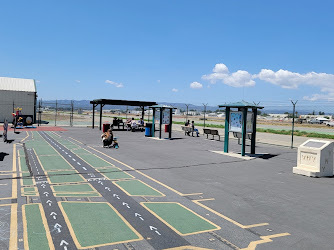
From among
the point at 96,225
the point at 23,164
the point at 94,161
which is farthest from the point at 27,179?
the point at 96,225

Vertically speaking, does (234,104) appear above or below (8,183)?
above

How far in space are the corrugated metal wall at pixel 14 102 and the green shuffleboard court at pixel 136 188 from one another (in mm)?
36714

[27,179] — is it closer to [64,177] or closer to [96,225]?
[64,177]

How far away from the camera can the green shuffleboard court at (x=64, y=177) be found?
30.1ft

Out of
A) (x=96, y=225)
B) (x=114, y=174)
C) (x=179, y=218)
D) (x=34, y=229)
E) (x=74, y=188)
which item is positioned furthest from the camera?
(x=114, y=174)

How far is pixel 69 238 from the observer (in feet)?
16.8

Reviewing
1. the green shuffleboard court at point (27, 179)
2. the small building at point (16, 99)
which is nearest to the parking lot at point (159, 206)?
the green shuffleboard court at point (27, 179)

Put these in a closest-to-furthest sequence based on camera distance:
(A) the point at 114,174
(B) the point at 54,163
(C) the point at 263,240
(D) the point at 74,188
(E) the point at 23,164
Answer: (C) the point at 263,240
(D) the point at 74,188
(A) the point at 114,174
(E) the point at 23,164
(B) the point at 54,163

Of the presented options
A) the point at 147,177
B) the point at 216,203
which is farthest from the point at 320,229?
the point at 147,177

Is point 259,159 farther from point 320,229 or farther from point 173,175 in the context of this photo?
point 320,229

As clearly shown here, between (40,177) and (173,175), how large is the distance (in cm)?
438

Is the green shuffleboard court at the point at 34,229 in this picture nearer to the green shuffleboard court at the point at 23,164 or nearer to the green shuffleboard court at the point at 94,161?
the green shuffleboard court at the point at 23,164

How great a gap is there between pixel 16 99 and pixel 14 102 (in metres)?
0.52

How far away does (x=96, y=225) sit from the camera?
18.9ft
